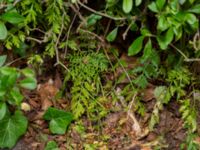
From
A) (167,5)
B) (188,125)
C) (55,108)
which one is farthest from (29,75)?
(188,125)

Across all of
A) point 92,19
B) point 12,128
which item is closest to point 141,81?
point 92,19

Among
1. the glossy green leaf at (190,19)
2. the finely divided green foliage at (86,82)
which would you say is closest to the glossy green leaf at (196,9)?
the glossy green leaf at (190,19)

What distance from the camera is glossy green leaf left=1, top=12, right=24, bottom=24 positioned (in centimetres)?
160

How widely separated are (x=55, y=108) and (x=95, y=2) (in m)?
0.51

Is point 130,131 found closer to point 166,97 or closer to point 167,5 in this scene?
point 166,97

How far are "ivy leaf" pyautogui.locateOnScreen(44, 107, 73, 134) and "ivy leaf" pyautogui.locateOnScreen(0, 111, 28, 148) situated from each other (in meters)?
0.12

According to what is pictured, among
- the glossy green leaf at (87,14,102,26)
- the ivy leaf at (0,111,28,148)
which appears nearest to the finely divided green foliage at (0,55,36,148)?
the ivy leaf at (0,111,28,148)

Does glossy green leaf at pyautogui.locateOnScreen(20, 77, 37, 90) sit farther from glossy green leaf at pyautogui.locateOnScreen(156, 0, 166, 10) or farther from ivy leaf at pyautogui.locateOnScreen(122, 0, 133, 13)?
glossy green leaf at pyautogui.locateOnScreen(156, 0, 166, 10)

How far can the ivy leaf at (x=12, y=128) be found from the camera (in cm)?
167

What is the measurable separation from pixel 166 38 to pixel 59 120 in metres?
Answer: 0.58

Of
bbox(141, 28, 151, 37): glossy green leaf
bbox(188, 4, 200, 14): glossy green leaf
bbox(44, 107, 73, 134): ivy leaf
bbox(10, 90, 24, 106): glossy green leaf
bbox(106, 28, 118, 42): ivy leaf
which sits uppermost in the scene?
bbox(188, 4, 200, 14): glossy green leaf

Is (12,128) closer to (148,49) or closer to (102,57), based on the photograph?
(102,57)

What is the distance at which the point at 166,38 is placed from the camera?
157 centimetres

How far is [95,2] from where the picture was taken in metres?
1.86
